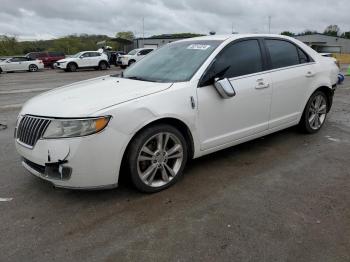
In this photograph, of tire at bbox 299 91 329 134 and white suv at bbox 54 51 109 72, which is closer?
tire at bbox 299 91 329 134

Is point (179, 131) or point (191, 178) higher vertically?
point (179, 131)

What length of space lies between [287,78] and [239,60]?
0.89 meters

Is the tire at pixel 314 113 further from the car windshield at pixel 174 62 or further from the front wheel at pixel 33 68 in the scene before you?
the front wheel at pixel 33 68

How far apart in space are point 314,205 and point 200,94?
63.1 inches

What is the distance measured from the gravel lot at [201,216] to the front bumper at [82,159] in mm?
307

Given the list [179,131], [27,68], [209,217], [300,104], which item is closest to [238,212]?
[209,217]

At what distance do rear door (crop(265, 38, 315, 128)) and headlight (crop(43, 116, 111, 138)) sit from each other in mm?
2496

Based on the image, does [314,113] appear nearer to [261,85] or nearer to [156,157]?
[261,85]

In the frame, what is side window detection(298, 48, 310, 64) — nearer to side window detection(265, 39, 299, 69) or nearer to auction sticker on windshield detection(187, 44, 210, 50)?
side window detection(265, 39, 299, 69)

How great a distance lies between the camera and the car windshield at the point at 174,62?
166 inches

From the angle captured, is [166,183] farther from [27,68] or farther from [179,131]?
[27,68]

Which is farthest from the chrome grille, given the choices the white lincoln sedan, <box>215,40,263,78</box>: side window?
<box>215,40,263,78</box>: side window

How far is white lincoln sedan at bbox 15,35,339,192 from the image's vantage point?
3363 millimetres

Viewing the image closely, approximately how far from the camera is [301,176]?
423cm
